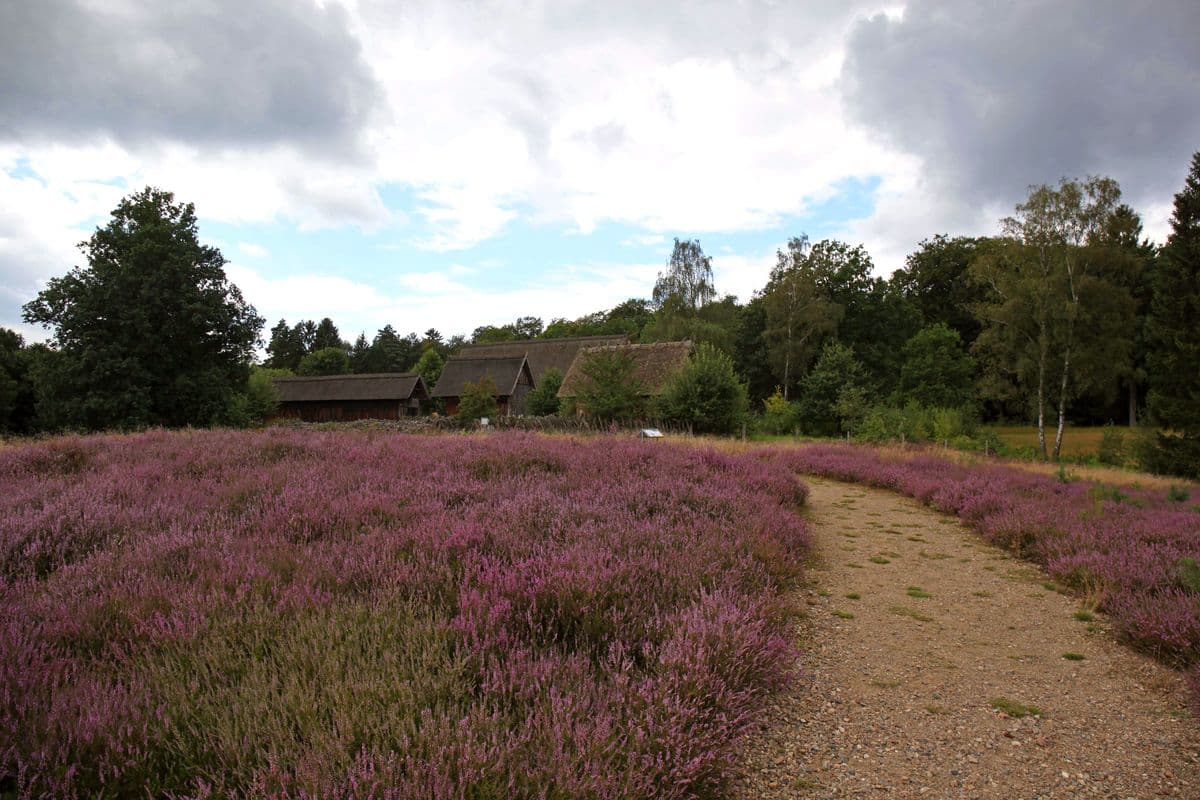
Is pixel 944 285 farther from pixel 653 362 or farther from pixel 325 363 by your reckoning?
pixel 325 363

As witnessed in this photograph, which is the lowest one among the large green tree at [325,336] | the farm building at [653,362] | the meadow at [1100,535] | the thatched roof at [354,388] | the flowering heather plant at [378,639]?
the meadow at [1100,535]

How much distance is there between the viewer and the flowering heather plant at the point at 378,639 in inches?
91.0

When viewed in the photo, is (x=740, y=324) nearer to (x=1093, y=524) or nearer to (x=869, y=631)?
(x=1093, y=524)

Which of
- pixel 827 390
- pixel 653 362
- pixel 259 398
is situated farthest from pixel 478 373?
pixel 827 390

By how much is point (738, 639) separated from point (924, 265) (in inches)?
2583

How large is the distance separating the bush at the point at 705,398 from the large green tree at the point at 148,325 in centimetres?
2073

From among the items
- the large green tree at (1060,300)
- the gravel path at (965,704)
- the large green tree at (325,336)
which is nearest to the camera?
the gravel path at (965,704)

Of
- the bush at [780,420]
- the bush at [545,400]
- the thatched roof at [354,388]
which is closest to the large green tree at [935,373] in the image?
the bush at [780,420]

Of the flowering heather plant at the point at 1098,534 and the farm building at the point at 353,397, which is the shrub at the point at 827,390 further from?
the farm building at the point at 353,397

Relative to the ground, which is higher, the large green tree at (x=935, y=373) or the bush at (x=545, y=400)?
the large green tree at (x=935, y=373)

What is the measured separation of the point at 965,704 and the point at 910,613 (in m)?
1.78

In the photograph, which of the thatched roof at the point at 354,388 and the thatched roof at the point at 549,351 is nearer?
the thatched roof at the point at 354,388

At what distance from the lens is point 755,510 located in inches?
293

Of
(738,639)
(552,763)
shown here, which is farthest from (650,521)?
(552,763)
